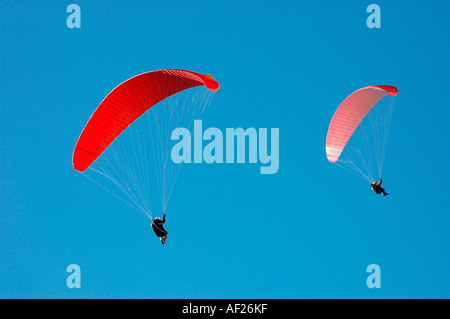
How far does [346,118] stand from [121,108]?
645 cm

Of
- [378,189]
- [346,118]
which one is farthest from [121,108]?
[378,189]

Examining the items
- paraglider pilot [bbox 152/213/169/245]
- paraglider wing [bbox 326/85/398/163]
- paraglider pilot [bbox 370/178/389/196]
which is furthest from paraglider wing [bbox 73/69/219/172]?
paraglider pilot [bbox 370/178/389/196]

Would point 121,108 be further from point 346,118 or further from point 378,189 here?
point 378,189

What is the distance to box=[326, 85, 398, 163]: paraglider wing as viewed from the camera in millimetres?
18141

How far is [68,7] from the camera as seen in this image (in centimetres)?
1888

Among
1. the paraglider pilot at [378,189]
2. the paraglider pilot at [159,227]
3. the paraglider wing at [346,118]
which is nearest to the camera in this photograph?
the paraglider pilot at [159,227]

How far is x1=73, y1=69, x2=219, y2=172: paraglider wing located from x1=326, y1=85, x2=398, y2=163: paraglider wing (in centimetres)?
463

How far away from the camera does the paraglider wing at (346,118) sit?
59.5 ft

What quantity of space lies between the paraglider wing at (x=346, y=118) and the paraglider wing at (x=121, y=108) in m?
4.63

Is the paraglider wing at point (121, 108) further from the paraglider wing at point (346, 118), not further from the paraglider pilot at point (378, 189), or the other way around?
the paraglider pilot at point (378, 189)

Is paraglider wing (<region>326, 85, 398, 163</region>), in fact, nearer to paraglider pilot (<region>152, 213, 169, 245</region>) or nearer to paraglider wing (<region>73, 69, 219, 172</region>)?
paraglider wing (<region>73, 69, 219, 172</region>)

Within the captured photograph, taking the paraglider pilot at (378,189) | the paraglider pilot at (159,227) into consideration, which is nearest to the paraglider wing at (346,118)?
the paraglider pilot at (378,189)
